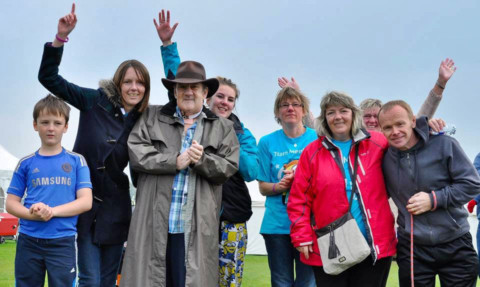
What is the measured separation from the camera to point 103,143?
324cm

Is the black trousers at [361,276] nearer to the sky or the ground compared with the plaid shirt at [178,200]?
nearer to the ground

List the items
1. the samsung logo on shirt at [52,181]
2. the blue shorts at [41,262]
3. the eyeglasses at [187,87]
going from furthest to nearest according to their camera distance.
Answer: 1. the eyeglasses at [187,87]
2. the samsung logo on shirt at [52,181]
3. the blue shorts at [41,262]

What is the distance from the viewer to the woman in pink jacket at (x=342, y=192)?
3.03 meters

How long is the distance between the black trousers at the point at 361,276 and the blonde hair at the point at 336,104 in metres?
0.92

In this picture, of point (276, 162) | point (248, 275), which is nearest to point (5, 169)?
point (248, 275)

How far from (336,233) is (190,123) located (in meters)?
1.29

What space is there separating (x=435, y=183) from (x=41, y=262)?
2734 mm

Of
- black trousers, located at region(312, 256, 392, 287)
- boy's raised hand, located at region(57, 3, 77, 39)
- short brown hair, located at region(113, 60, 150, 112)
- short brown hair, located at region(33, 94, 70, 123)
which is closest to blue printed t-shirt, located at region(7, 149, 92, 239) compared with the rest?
short brown hair, located at region(33, 94, 70, 123)

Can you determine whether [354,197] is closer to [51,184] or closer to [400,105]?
[400,105]

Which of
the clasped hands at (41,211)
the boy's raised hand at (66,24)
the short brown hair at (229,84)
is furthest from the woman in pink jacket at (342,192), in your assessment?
the boy's raised hand at (66,24)

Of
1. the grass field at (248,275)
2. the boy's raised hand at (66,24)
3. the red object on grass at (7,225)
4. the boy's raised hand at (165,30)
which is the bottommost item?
the grass field at (248,275)

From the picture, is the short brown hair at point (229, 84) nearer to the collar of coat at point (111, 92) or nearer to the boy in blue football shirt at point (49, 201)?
the collar of coat at point (111, 92)

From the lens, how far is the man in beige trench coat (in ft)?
9.35

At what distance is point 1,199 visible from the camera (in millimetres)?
17516
